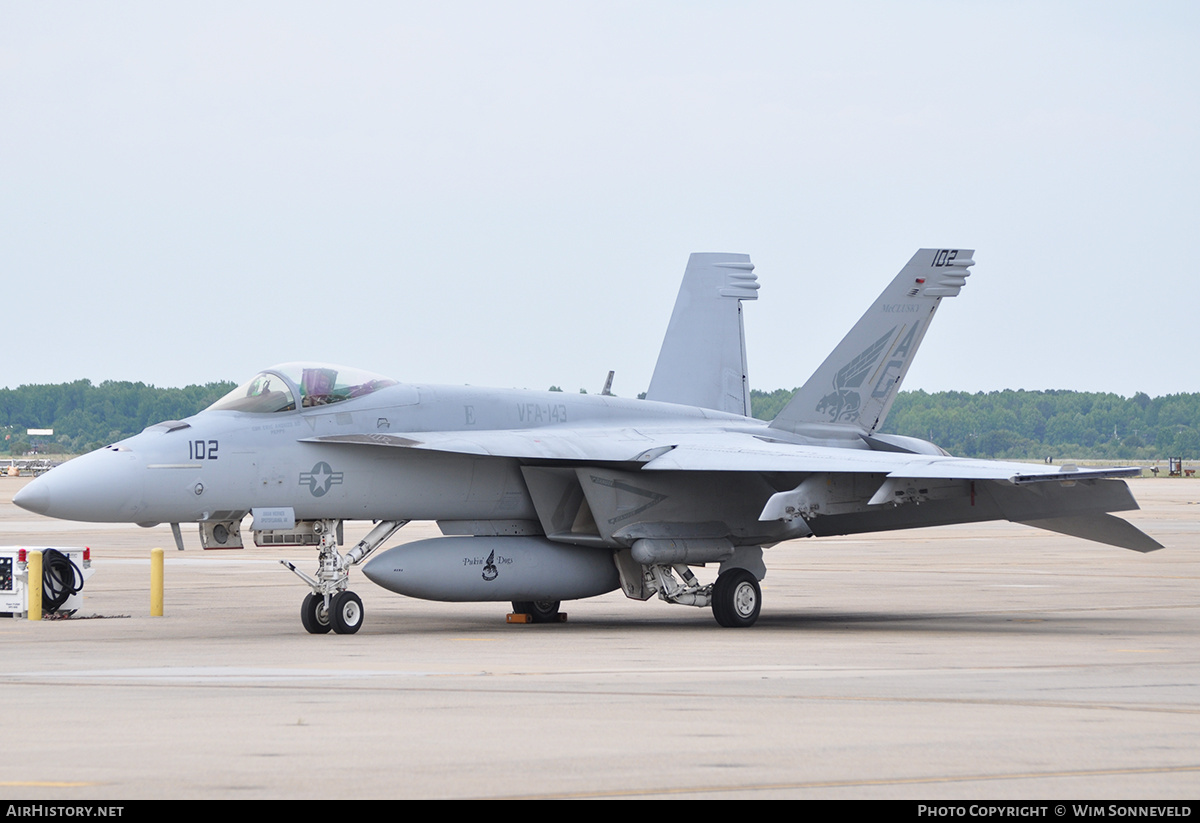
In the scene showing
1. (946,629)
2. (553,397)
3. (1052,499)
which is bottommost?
(946,629)

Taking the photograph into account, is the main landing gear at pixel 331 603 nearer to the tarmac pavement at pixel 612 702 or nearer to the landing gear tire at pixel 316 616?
the landing gear tire at pixel 316 616

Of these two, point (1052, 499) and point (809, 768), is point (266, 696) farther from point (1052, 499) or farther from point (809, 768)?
point (1052, 499)

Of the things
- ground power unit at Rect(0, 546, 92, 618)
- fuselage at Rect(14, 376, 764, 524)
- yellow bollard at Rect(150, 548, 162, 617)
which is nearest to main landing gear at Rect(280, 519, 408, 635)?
fuselage at Rect(14, 376, 764, 524)

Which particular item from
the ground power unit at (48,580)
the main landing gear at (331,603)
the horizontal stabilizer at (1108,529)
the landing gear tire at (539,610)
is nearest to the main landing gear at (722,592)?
the landing gear tire at (539,610)

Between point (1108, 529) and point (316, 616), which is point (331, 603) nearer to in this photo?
point (316, 616)

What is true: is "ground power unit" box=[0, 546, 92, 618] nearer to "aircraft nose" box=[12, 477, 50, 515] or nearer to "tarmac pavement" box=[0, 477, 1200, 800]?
"tarmac pavement" box=[0, 477, 1200, 800]

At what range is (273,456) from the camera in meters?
14.9

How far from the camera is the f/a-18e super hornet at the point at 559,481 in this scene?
14742 millimetres

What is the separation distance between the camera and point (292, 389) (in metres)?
15.3

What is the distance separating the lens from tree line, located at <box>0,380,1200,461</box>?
11544cm

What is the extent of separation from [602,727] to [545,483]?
8.55m

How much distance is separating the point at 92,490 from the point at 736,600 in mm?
6560

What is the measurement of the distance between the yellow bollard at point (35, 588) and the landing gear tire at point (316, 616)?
12.7ft
